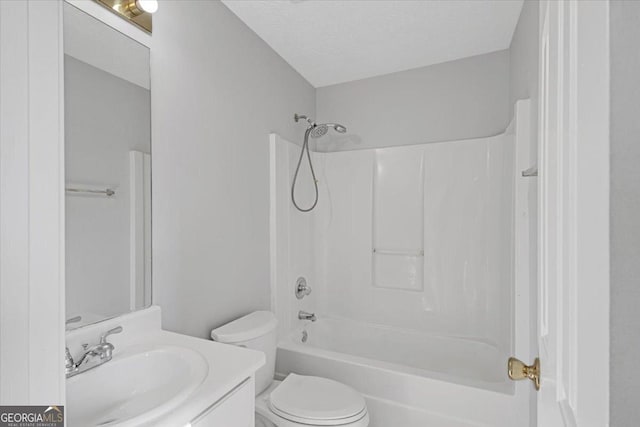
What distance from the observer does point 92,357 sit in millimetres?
1004

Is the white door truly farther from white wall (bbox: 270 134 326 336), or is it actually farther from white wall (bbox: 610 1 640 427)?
white wall (bbox: 270 134 326 336)

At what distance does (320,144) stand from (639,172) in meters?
2.63

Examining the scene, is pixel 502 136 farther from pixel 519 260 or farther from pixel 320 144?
pixel 320 144

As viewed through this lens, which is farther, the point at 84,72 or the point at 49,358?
the point at 84,72

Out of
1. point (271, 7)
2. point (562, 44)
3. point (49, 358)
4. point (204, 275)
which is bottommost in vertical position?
point (204, 275)

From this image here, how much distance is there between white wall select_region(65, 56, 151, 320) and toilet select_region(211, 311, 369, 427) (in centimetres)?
56

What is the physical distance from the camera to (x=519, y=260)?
5.35ft

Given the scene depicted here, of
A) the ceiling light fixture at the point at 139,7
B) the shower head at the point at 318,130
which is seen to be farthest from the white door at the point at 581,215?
the shower head at the point at 318,130

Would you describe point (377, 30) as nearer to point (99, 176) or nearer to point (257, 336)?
point (99, 176)

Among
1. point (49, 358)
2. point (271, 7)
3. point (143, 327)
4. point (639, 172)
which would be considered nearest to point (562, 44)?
point (639, 172)

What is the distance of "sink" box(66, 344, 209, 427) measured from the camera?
91 centimetres

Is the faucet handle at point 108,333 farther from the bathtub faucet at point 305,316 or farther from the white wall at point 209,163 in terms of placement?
the bathtub faucet at point 305,316

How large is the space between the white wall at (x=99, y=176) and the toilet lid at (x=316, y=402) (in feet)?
2.62

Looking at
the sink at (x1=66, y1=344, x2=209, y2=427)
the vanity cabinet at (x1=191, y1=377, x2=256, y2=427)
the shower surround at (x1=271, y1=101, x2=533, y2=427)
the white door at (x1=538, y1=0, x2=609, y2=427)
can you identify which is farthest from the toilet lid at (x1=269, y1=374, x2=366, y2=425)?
the white door at (x1=538, y1=0, x2=609, y2=427)
